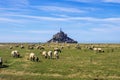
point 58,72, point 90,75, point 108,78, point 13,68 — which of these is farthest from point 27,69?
point 108,78

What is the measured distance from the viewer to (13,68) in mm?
40375

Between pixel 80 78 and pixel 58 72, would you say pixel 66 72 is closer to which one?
pixel 58 72

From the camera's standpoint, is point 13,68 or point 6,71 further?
point 13,68

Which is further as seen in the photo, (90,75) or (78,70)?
(78,70)

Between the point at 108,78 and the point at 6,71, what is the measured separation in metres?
14.0

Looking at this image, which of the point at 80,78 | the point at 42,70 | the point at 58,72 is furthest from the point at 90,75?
the point at 42,70

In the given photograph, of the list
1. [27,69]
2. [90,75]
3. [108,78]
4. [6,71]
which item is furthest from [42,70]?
[108,78]

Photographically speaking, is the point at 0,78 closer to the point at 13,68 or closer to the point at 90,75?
the point at 13,68

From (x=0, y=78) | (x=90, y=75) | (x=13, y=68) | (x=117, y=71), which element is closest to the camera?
(x=0, y=78)

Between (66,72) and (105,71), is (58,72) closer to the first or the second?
(66,72)

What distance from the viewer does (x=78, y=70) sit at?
38.1 meters

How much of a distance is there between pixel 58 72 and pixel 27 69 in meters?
5.12

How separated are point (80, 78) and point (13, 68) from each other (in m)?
12.0

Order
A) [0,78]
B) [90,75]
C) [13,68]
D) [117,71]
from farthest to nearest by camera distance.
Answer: [13,68], [117,71], [90,75], [0,78]
